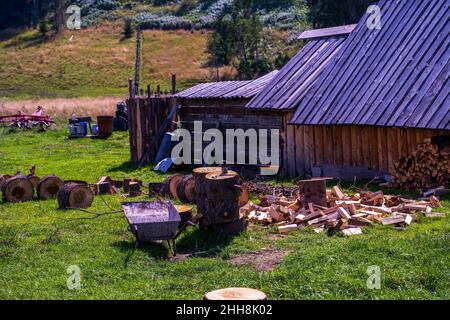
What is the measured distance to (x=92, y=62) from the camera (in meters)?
68.7

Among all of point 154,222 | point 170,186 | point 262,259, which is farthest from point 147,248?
point 170,186

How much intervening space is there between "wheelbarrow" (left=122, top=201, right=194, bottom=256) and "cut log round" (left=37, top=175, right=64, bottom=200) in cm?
523

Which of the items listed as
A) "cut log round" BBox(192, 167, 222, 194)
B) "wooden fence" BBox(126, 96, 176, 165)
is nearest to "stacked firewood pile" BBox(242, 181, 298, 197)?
"cut log round" BBox(192, 167, 222, 194)

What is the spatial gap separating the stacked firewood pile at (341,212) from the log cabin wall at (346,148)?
239 centimetres

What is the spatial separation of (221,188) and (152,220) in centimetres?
119

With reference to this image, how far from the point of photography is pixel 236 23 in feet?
193

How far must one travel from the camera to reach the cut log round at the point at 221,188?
1046 cm

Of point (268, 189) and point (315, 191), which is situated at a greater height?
point (315, 191)

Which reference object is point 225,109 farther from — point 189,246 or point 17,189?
point 189,246

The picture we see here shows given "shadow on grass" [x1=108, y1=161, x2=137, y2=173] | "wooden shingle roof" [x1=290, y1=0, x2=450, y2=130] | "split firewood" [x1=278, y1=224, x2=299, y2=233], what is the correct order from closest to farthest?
"split firewood" [x1=278, y1=224, x2=299, y2=233]
"wooden shingle roof" [x1=290, y1=0, x2=450, y2=130]
"shadow on grass" [x1=108, y1=161, x2=137, y2=173]

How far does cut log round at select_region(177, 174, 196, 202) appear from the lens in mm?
13477

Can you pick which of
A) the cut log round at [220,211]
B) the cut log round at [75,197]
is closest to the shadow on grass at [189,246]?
the cut log round at [220,211]

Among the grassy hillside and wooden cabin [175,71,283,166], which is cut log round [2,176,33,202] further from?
the grassy hillside
